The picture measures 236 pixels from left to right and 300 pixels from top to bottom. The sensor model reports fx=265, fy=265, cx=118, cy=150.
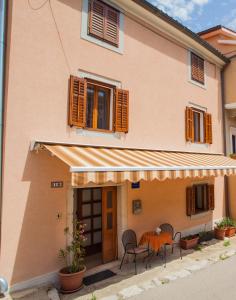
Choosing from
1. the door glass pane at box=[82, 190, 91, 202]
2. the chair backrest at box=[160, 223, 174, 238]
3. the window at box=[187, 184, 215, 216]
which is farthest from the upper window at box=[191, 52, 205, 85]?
the door glass pane at box=[82, 190, 91, 202]

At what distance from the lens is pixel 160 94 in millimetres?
15836

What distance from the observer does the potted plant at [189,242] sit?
15266 millimetres

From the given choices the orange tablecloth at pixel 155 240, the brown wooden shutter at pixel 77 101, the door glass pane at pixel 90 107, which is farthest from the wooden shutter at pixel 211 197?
the brown wooden shutter at pixel 77 101

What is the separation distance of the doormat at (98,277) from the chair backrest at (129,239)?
1322mm

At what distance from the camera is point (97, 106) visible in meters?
13.0

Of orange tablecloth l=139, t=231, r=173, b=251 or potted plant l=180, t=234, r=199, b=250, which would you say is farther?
potted plant l=180, t=234, r=199, b=250

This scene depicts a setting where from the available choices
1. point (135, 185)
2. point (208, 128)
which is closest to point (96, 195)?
point (135, 185)

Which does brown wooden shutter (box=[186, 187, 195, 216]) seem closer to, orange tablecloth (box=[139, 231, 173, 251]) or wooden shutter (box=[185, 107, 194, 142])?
wooden shutter (box=[185, 107, 194, 142])

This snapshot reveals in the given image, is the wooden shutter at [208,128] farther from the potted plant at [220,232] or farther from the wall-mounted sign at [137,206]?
the wall-mounted sign at [137,206]

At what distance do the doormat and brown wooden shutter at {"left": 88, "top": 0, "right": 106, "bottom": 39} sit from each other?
36.3ft

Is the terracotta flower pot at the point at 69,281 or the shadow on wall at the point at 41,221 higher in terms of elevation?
the shadow on wall at the point at 41,221

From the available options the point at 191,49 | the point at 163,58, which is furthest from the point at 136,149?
the point at 191,49

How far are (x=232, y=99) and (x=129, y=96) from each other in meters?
11.7

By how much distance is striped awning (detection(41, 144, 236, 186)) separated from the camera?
28.8ft
